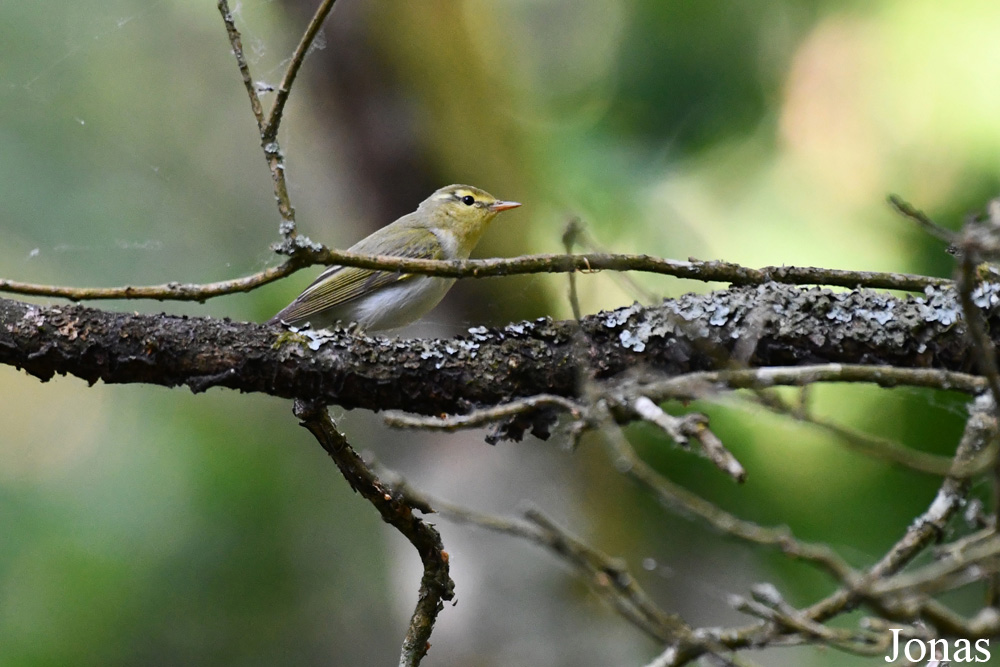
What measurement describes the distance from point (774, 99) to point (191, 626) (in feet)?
11.0

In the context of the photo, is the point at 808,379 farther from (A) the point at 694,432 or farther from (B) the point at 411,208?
(B) the point at 411,208

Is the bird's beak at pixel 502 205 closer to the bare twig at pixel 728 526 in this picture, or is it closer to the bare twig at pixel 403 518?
the bare twig at pixel 403 518

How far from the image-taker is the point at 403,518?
1.58 meters

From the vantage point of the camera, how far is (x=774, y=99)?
336 cm

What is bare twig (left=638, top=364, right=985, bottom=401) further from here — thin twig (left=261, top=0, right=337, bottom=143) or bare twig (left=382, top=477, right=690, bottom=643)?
thin twig (left=261, top=0, right=337, bottom=143)

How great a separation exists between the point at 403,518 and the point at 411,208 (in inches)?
111

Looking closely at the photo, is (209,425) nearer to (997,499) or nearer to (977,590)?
(977,590)

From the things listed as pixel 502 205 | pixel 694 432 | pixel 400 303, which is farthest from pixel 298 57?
pixel 502 205

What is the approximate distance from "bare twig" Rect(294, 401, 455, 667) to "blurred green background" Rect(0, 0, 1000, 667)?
1.29m

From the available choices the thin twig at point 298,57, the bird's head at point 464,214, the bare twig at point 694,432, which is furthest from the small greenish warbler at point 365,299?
the bare twig at point 694,432

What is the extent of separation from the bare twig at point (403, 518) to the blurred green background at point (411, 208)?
1.29m

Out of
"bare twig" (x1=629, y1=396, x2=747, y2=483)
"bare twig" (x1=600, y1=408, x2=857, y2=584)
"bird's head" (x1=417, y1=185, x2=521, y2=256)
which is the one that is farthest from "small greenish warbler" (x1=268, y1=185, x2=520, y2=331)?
"bare twig" (x1=600, y1=408, x2=857, y2=584)

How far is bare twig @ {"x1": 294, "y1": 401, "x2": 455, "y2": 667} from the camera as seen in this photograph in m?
1.58

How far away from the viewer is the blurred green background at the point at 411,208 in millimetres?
2973
